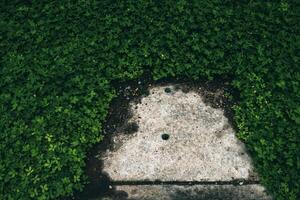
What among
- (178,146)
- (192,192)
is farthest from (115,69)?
(192,192)

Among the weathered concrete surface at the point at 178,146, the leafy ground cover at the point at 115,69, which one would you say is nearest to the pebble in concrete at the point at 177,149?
the weathered concrete surface at the point at 178,146

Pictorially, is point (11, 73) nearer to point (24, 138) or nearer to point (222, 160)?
point (24, 138)

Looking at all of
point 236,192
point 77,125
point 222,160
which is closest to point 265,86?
point 222,160

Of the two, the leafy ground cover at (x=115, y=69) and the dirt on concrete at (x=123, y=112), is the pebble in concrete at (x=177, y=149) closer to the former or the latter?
the dirt on concrete at (x=123, y=112)

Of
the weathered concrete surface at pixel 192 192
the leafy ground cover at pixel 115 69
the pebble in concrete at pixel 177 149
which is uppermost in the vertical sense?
the leafy ground cover at pixel 115 69

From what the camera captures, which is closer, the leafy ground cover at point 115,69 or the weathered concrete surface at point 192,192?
the weathered concrete surface at point 192,192

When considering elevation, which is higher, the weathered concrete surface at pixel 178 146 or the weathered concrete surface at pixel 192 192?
the weathered concrete surface at pixel 178 146

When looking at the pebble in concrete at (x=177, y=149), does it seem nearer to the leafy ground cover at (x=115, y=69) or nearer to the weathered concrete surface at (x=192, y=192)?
the weathered concrete surface at (x=192, y=192)
